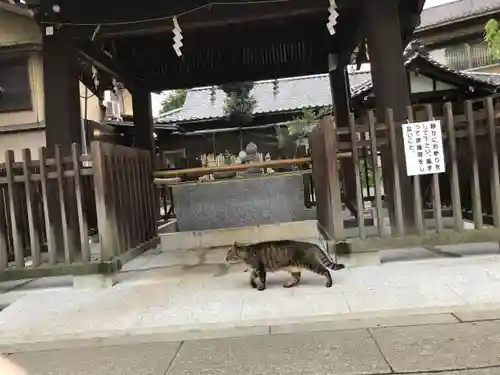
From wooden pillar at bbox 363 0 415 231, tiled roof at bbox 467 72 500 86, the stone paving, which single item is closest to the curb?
the stone paving

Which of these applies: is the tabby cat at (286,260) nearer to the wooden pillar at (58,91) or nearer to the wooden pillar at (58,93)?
the wooden pillar at (58,93)

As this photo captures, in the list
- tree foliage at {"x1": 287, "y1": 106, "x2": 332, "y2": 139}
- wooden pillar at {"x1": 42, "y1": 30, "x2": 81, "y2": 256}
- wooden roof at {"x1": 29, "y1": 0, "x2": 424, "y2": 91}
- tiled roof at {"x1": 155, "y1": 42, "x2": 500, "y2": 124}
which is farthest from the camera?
tiled roof at {"x1": 155, "y1": 42, "x2": 500, "y2": 124}

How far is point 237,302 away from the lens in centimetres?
565

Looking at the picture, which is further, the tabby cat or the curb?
the tabby cat

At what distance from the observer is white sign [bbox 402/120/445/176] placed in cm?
677

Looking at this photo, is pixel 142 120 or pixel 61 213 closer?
pixel 61 213

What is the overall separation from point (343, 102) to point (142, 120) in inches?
199

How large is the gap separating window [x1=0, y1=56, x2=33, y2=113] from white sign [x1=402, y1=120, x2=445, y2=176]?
41.3ft

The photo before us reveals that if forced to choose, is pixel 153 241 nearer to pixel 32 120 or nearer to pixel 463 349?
pixel 463 349

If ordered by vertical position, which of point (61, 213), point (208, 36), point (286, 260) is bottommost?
point (286, 260)

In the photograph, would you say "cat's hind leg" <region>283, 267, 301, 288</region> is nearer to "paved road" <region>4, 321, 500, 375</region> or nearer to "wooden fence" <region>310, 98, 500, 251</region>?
"wooden fence" <region>310, 98, 500, 251</region>

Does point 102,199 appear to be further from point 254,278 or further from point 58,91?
point 254,278

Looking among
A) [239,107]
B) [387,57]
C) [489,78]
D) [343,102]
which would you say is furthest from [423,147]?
[489,78]

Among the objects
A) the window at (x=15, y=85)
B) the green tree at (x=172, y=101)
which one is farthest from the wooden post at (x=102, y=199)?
the green tree at (x=172, y=101)
